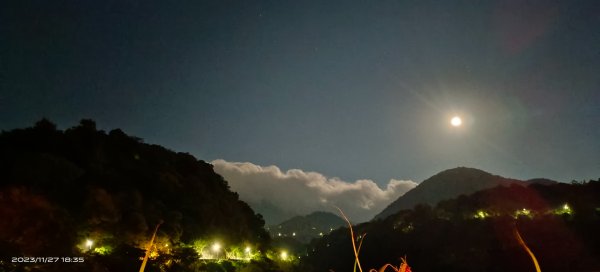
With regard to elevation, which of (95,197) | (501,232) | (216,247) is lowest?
(216,247)

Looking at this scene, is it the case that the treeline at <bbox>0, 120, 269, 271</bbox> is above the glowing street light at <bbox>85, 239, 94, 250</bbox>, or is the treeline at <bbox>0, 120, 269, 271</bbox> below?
above

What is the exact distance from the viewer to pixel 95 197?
146 feet

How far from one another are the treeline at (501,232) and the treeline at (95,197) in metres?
35.0

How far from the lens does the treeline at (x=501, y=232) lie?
73.1 m

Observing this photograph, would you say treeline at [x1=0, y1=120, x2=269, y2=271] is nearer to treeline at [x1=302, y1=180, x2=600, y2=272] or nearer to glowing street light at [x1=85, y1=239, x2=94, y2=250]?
glowing street light at [x1=85, y1=239, x2=94, y2=250]

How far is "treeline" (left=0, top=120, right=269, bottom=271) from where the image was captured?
33906 millimetres

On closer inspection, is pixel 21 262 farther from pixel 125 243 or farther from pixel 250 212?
pixel 250 212

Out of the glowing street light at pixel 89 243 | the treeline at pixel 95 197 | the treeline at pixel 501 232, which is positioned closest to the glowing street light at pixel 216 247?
the treeline at pixel 95 197

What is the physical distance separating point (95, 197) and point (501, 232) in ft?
265

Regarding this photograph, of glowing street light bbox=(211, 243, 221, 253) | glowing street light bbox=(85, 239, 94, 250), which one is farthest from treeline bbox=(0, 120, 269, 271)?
glowing street light bbox=(211, 243, 221, 253)

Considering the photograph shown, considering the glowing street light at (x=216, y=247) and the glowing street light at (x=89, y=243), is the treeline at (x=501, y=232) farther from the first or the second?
the glowing street light at (x=89, y=243)

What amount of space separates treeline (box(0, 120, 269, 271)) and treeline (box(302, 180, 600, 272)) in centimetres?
3503

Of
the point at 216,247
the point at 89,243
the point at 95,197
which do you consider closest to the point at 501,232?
the point at 216,247

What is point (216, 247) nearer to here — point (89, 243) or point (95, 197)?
point (89, 243)
